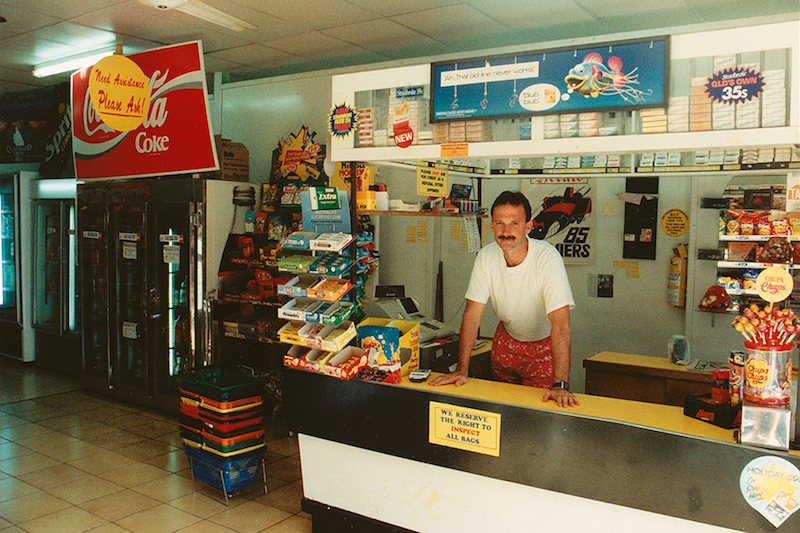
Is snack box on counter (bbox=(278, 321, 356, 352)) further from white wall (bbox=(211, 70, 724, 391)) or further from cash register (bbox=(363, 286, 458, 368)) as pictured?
white wall (bbox=(211, 70, 724, 391))

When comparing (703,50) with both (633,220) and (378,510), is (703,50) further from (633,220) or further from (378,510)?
(633,220)

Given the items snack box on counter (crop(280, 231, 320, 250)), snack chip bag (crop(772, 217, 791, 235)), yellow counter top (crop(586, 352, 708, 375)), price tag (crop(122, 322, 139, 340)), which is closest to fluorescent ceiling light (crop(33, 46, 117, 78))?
price tag (crop(122, 322, 139, 340))

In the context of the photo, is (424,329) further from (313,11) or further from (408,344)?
(313,11)

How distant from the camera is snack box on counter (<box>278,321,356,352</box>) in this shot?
3.24 meters

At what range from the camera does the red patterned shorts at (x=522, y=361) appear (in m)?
3.69

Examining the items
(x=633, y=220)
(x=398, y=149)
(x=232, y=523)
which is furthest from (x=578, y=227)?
(x=232, y=523)

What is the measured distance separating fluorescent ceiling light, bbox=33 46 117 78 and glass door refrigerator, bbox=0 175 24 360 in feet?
4.57

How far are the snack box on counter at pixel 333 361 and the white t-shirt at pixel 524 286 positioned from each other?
0.78m

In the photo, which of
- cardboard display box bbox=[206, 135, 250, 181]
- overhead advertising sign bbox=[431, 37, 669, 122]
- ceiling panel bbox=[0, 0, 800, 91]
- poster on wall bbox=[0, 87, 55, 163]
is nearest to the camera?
overhead advertising sign bbox=[431, 37, 669, 122]

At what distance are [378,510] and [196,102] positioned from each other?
4.00 m

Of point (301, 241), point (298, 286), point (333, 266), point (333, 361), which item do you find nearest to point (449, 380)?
point (333, 361)

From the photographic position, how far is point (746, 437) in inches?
90.1

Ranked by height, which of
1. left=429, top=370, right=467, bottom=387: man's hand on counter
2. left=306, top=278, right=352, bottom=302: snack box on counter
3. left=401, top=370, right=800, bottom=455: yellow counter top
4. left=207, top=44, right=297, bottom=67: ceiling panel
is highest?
left=207, top=44, right=297, bottom=67: ceiling panel

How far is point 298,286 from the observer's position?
136 inches
